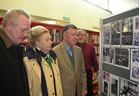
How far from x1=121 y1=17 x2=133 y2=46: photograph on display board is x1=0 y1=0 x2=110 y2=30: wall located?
1832 millimetres

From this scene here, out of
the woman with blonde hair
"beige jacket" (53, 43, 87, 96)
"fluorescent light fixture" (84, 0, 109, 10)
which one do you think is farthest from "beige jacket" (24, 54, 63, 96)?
"fluorescent light fixture" (84, 0, 109, 10)

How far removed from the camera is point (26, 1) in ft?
7.63

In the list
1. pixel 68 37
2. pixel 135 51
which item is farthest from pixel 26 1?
pixel 135 51

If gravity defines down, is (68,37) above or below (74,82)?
above

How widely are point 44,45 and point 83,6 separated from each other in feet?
9.42

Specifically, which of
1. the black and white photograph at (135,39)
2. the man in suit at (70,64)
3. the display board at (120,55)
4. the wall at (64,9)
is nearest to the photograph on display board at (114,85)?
the display board at (120,55)

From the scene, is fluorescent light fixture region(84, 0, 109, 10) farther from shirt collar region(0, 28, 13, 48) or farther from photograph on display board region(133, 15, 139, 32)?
shirt collar region(0, 28, 13, 48)

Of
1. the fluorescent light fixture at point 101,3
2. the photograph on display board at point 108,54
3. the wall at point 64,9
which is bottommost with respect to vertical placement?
the photograph on display board at point 108,54

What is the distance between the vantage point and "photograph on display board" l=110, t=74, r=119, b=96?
1.49 m

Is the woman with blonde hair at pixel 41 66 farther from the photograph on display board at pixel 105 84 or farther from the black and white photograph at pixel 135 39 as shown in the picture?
the black and white photograph at pixel 135 39

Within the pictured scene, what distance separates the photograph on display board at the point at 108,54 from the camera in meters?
1.59

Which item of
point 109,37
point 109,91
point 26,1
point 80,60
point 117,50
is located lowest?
point 109,91

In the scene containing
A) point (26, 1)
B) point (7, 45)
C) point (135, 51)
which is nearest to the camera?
point (7, 45)

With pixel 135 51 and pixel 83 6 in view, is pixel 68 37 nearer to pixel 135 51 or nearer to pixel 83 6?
pixel 135 51
